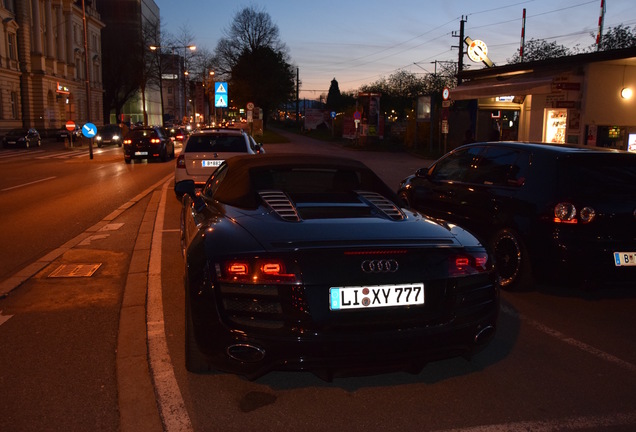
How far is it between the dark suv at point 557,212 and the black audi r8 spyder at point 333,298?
2133mm

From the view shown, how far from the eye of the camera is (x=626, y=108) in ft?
57.5

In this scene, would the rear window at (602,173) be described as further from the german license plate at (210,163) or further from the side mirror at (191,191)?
the german license plate at (210,163)

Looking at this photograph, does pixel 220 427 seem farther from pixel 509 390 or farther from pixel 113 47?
pixel 113 47

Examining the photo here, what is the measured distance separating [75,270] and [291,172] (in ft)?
10.8

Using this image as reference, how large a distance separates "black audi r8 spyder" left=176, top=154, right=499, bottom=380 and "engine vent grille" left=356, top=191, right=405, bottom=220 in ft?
1.18

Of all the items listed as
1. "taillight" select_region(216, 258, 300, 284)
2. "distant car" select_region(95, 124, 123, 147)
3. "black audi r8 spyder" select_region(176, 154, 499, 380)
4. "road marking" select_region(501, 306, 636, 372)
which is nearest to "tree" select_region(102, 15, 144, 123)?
"distant car" select_region(95, 124, 123, 147)

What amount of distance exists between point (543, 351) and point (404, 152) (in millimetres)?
32747

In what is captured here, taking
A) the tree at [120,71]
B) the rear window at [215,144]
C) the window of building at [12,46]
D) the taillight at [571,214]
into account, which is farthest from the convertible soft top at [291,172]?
the tree at [120,71]

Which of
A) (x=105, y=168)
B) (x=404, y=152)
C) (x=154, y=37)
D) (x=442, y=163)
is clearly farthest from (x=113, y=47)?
(x=442, y=163)

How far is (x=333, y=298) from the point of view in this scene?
10.3 feet

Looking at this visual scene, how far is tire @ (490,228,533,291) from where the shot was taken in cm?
579

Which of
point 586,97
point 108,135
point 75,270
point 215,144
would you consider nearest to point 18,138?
point 108,135

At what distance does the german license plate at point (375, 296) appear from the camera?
316 centimetres

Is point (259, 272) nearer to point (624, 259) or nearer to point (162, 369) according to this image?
point (162, 369)
